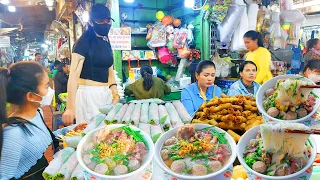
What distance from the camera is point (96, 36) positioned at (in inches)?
80.1

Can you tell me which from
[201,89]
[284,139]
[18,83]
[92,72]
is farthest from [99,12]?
[284,139]

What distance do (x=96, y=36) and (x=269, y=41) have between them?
2945mm

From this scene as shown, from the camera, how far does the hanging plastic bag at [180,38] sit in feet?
15.2

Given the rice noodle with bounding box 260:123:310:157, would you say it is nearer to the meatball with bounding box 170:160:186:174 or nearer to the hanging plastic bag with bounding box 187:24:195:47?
the meatball with bounding box 170:160:186:174

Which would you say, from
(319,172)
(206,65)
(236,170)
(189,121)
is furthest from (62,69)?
(319,172)

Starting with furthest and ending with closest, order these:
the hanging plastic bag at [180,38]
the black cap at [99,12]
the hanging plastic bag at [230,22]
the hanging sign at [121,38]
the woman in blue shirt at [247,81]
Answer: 1. the hanging plastic bag at [180,38]
2. the hanging plastic bag at [230,22]
3. the hanging sign at [121,38]
4. the woman in blue shirt at [247,81]
5. the black cap at [99,12]

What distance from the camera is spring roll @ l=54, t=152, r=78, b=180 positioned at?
109cm

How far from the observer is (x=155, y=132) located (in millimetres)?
1278

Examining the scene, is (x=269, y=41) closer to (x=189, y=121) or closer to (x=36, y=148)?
(x=189, y=121)

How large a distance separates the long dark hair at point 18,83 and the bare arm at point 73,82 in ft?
1.77

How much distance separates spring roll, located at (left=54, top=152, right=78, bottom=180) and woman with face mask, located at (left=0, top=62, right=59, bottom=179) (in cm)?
34

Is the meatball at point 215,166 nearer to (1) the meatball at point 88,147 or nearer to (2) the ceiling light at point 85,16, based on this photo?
(1) the meatball at point 88,147

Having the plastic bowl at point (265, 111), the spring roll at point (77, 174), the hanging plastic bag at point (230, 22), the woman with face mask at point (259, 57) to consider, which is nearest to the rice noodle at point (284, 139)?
the plastic bowl at point (265, 111)

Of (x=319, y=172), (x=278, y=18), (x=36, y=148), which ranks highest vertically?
(x=278, y=18)
